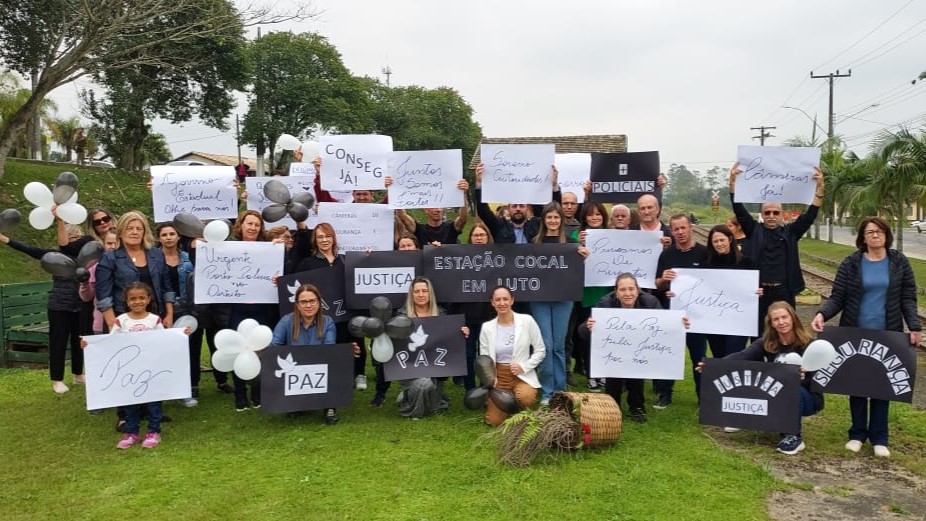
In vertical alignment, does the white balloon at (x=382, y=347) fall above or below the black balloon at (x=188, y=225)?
below

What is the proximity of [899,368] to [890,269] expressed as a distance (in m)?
0.77

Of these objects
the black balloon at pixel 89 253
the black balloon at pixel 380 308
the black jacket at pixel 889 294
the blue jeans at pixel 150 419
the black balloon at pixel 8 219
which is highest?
the black balloon at pixel 8 219

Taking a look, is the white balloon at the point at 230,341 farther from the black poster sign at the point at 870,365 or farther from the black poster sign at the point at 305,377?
the black poster sign at the point at 870,365

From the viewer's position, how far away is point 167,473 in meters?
5.23

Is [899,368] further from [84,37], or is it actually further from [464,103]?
[464,103]

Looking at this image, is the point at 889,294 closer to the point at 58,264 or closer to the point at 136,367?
the point at 136,367

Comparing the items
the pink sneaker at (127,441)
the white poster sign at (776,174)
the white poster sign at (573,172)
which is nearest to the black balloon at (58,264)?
the pink sneaker at (127,441)

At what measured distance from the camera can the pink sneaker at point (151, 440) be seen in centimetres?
586

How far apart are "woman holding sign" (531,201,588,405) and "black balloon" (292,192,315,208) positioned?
7.88 ft

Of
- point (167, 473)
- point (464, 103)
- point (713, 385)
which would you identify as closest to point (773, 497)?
point (713, 385)

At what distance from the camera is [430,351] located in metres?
6.51

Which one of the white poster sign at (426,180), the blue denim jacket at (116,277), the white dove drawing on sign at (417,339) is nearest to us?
the blue denim jacket at (116,277)

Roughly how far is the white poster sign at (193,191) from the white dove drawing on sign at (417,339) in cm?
271

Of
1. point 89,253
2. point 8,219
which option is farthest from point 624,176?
point 8,219
